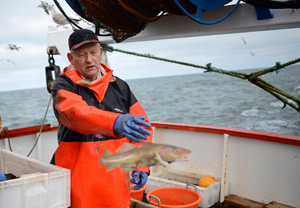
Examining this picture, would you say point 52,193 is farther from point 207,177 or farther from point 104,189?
point 207,177

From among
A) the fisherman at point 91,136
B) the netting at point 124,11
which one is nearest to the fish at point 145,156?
the fisherman at point 91,136

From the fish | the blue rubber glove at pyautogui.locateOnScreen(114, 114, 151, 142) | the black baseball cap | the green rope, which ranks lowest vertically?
the fish

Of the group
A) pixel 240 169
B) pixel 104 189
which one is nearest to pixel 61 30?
pixel 104 189

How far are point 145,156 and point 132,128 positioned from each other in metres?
0.17

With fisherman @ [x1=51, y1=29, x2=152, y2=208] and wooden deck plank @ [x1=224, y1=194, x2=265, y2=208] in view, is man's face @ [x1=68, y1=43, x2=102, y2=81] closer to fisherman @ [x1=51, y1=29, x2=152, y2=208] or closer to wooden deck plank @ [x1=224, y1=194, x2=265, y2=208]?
fisherman @ [x1=51, y1=29, x2=152, y2=208]

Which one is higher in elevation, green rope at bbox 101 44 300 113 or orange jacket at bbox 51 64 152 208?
green rope at bbox 101 44 300 113

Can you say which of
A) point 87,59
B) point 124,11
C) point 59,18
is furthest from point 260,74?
point 59,18

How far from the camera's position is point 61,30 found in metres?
4.04

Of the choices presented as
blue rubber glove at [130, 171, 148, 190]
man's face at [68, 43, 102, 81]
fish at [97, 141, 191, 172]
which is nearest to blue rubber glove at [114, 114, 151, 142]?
fish at [97, 141, 191, 172]

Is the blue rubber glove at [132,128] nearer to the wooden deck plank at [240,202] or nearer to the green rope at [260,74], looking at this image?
the green rope at [260,74]

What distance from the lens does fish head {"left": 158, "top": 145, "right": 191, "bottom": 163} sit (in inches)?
52.0

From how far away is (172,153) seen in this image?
4.36 feet

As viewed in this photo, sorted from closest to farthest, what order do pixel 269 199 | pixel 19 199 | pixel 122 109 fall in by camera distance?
Answer: pixel 19 199 < pixel 122 109 < pixel 269 199

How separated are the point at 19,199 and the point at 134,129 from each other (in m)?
1.26
